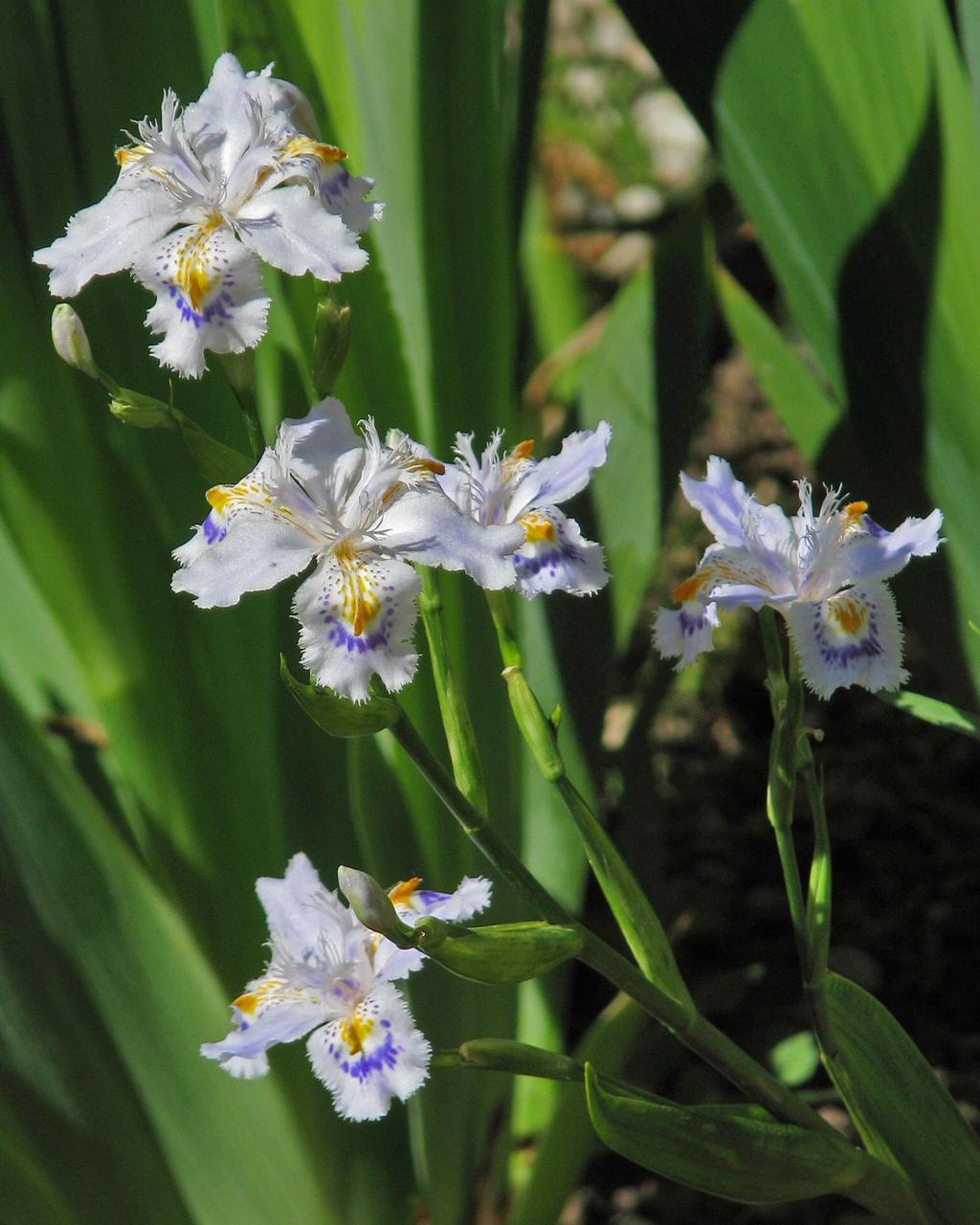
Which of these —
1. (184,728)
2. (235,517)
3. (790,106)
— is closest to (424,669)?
(184,728)

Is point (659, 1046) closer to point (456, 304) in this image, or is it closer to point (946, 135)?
point (456, 304)

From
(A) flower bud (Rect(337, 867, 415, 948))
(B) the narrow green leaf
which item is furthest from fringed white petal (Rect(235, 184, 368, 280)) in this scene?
(B) the narrow green leaf

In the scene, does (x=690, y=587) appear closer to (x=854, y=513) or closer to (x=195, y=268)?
(x=854, y=513)

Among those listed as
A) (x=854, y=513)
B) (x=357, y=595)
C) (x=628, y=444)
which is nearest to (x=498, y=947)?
(x=357, y=595)

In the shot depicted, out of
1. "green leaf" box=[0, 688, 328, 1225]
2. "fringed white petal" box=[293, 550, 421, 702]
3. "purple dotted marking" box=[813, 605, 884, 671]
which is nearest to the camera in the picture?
"fringed white petal" box=[293, 550, 421, 702]

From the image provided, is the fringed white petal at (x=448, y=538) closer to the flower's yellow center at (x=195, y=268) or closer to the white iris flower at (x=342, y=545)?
the white iris flower at (x=342, y=545)

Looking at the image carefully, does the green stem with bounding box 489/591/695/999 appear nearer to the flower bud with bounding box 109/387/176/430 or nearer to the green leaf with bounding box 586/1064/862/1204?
the green leaf with bounding box 586/1064/862/1204

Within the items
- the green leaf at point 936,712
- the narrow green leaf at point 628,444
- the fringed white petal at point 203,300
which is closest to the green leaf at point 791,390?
the narrow green leaf at point 628,444
